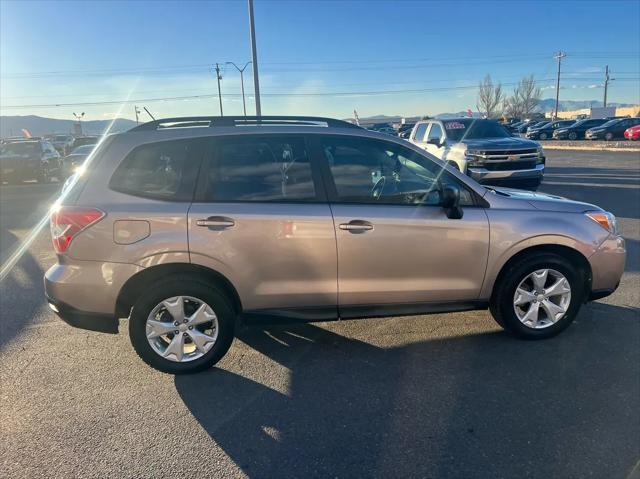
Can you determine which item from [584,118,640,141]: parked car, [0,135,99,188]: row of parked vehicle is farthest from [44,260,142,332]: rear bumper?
[584,118,640,141]: parked car

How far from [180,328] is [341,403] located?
127 cm

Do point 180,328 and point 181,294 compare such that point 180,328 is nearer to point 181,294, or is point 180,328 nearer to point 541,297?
point 181,294

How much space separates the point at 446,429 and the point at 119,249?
8.00 ft

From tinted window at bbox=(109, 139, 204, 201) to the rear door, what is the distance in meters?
0.10

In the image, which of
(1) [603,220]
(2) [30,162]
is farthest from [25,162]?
(1) [603,220]

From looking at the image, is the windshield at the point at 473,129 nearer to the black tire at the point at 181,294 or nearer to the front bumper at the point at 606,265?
the front bumper at the point at 606,265

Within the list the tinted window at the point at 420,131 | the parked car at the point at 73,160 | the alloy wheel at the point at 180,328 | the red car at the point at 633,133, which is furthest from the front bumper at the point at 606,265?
the red car at the point at 633,133

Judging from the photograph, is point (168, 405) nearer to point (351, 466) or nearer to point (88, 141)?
point (351, 466)

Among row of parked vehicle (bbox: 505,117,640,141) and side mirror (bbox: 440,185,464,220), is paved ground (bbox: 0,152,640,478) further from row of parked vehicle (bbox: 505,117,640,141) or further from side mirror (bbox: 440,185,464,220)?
row of parked vehicle (bbox: 505,117,640,141)

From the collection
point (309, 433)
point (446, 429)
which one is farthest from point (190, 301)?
point (446, 429)

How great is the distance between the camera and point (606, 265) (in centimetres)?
392

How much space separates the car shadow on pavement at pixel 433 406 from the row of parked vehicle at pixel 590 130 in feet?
96.1

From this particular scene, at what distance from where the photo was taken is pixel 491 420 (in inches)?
114

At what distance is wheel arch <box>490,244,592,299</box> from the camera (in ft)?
12.5
